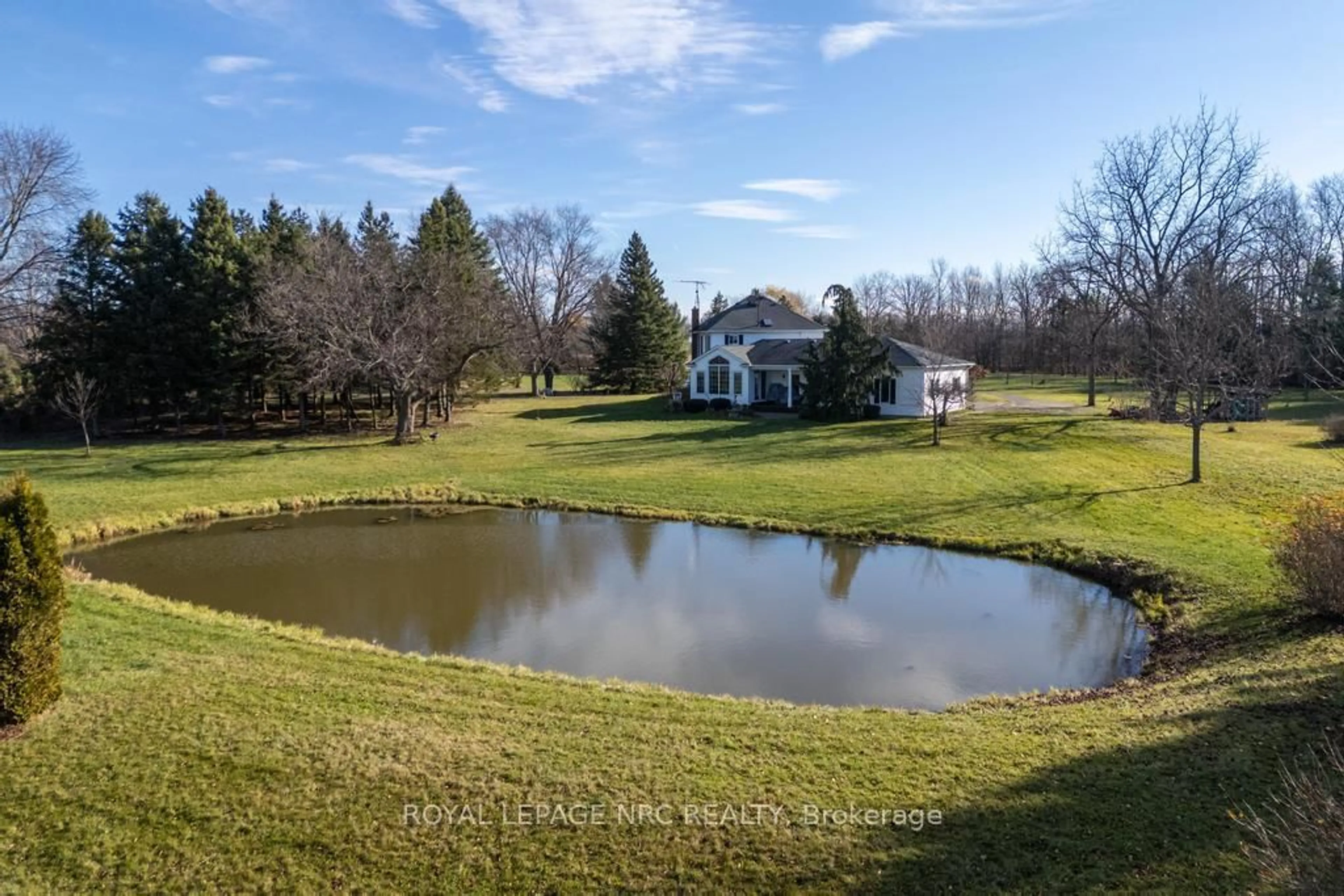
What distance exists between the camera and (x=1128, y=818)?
4844mm

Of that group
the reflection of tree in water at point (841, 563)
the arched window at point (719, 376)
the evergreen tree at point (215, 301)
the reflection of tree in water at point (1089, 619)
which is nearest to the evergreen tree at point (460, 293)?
the evergreen tree at point (215, 301)

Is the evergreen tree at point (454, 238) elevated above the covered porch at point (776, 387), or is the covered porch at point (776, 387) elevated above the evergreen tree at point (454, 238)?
the evergreen tree at point (454, 238)

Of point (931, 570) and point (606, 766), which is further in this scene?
point (931, 570)

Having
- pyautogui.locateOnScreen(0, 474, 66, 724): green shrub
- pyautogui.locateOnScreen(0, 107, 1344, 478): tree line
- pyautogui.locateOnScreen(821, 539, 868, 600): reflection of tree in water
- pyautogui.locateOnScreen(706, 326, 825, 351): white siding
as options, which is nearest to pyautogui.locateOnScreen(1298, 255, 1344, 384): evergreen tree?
pyautogui.locateOnScreen(0, 107, 1344, 478): tree line

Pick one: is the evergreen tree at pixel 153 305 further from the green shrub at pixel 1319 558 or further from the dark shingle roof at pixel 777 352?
the green shrub at pixel 1319 558

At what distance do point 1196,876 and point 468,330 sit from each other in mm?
29076

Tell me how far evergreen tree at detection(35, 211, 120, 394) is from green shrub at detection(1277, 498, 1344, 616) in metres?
34.2

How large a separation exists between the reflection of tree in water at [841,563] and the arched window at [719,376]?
77.7 feet

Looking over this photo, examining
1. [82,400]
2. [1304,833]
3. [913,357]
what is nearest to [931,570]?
[1304,833]

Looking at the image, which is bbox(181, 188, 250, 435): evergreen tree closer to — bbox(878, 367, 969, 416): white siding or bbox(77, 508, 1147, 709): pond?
bbox(77, 508, 1147, 709): pond

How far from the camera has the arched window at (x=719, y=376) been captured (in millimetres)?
38531

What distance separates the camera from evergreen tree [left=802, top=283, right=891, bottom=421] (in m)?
31.3

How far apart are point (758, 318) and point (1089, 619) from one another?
116 feet

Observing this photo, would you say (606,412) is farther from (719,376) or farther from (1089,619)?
(1089,619)
